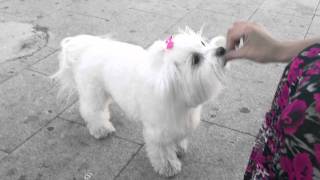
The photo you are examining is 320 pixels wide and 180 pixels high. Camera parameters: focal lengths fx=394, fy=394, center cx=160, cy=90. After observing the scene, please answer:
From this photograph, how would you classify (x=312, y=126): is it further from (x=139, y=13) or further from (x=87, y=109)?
(x=139, y=13)

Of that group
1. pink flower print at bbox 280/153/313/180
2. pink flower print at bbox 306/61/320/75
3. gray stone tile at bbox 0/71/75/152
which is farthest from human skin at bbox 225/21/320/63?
gray stone tile at bbox 0/71/75/152

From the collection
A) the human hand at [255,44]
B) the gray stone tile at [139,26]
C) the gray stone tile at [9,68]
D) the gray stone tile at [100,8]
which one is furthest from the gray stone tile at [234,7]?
the human hand at [255,44]

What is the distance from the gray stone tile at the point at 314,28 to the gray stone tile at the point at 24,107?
3434 millimetres

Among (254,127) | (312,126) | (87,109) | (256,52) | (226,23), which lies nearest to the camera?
(312,126)

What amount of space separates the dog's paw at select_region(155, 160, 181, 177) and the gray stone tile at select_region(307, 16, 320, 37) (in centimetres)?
315

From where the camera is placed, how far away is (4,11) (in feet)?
18.8

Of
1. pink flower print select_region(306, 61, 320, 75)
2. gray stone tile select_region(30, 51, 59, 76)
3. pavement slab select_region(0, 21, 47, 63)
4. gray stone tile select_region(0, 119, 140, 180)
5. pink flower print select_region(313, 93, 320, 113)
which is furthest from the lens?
pavement slab select_region(0, 21, 47, 63)

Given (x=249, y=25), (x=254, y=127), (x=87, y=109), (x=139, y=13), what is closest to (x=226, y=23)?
(x=139, y=13)

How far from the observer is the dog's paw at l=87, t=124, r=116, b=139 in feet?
11.2

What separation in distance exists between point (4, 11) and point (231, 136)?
396 centimetres

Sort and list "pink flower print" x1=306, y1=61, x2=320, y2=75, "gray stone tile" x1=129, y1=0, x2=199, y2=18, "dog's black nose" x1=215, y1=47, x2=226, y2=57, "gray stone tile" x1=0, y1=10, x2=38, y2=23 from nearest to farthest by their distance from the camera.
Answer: "pink flower print" x1=306, y1=61, x2=320, y2=75
"dog's black nose" x1=215, y1=47, x2=226, y2=57
"gray stone tile" x1=0, y1=10, x2=38, y2=23
"gray stone tile" x1=129, y1=0, x2=199, y2=18

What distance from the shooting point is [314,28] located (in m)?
5.49

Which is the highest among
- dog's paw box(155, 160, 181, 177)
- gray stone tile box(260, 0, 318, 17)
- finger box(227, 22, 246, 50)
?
finger box(227, 22, 246, 50)

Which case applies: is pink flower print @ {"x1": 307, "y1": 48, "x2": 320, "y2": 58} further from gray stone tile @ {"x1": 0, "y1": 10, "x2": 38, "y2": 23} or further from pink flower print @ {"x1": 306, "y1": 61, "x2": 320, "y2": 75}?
gray stone tile @ {"x1": 0, "y1": 10, "x2": 38, "y2": 23}
